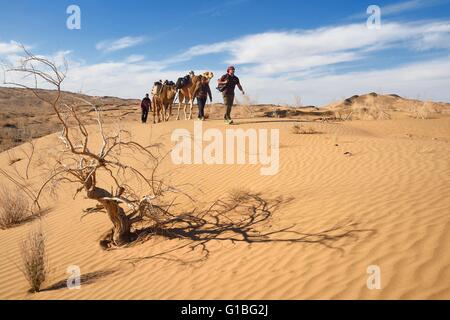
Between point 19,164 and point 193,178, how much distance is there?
819 centimetres

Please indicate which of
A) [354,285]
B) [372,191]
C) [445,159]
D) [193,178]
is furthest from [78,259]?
[445,159]

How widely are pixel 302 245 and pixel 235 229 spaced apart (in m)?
1.36

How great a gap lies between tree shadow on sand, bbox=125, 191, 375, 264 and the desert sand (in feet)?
0.15

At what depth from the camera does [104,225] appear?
7133 millimetres

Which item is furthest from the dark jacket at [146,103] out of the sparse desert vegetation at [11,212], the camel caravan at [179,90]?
the sparse desert vegetation at [11,212]

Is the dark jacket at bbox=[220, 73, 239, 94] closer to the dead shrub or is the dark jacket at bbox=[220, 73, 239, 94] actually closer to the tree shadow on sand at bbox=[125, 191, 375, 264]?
the dead shrub

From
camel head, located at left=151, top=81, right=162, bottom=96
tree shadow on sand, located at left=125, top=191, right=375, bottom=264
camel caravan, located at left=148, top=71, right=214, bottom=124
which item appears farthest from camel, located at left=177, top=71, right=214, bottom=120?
tree shadow on sand, located at left=125, top=191, right=375, bottom=264

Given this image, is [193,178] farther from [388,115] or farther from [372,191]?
[388,115]

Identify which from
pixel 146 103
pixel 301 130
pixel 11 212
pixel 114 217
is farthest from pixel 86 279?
pixel 146 103
